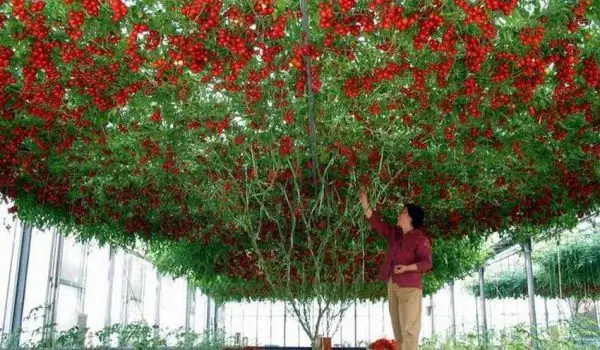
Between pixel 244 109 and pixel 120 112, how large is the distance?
970 mm

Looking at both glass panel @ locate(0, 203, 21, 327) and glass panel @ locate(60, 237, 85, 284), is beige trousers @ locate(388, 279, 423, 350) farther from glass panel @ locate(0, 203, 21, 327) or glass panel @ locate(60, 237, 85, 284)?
glass panel @ locate(60, 237, 85, 284)

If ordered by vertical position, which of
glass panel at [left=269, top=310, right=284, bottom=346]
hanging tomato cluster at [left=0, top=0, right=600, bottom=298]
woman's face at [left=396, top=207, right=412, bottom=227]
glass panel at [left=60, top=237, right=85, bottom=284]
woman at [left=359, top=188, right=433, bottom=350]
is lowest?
glass panel at [left=269, top=310, right=284, bottom=346]

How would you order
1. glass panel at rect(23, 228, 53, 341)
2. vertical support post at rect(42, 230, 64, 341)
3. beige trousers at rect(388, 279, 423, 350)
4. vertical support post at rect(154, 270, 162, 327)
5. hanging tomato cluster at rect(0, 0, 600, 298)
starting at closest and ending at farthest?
hanging tomato cluster at rect(0, 0, 600, 298) < beige trousers at rect(388, 279, 423, 350) < glass panel at rect(23, 228, 53, 341) < vertical support post at rect(42, 230, 64, 341) < vertical support post at rect(154, 270, 162, 327)

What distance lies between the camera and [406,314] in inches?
169

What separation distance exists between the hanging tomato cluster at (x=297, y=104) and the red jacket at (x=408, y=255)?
39cm

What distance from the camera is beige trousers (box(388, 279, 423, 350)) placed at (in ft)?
13.7

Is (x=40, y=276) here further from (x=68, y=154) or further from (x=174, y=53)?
(x=174, y=53)

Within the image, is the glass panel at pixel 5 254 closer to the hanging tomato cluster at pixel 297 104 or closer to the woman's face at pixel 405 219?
the hanging tomato cluster at pixel 297 104

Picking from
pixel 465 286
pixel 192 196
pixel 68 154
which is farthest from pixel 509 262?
pixel 68 154

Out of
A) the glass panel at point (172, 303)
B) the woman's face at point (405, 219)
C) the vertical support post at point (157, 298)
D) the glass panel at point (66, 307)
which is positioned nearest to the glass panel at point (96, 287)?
the glass panel at point (66, 307)

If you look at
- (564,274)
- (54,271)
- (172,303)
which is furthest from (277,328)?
(54,271)

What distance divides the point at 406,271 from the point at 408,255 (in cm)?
16

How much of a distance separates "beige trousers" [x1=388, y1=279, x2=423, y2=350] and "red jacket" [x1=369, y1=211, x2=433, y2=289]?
0.19 feet

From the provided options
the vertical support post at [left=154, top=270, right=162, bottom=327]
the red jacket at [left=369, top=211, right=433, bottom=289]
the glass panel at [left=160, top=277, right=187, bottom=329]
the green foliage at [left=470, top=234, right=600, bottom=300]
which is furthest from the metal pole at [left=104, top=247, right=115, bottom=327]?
the red jacket at [left=369, top=211, right=433, bottom=289]
